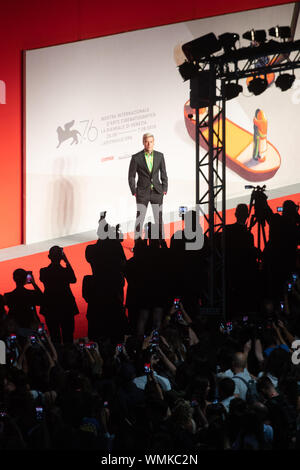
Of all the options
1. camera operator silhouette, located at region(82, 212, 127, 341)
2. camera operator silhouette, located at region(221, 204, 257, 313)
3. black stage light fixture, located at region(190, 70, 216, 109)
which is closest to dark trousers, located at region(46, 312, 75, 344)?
camera operator silhouette, located at region(82, 212, 127, 341)

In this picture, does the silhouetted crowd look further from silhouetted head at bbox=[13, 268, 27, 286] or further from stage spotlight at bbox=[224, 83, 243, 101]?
stage spotlight at bbox=[224, 83, 243, 101]

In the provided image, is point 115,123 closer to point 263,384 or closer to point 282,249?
point 282,249

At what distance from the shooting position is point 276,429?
15.1 ft

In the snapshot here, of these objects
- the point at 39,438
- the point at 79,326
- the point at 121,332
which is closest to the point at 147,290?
the point at 121,332

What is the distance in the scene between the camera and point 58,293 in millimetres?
8141

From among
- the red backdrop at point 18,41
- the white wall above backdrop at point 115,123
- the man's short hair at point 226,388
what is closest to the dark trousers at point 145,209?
the white wall above backdrop at point 115,123

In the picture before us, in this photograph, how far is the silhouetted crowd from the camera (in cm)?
442

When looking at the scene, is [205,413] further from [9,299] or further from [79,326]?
[79,326]

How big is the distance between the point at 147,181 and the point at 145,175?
85 mm

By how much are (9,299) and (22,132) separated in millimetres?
4213

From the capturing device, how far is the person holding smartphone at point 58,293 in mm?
8109

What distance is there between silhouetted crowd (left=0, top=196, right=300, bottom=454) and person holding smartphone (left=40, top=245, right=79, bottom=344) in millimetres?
12

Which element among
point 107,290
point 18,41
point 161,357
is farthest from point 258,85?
point 18,41

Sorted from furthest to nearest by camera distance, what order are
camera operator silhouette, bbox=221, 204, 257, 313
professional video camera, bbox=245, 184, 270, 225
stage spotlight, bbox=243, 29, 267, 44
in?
professional video camera, bbox=245, 184, 270, 225 < camera operator silhouette, bbox=221, 204, 257, 313 < stage spotlight, bbox=243, 29, 267, 44
